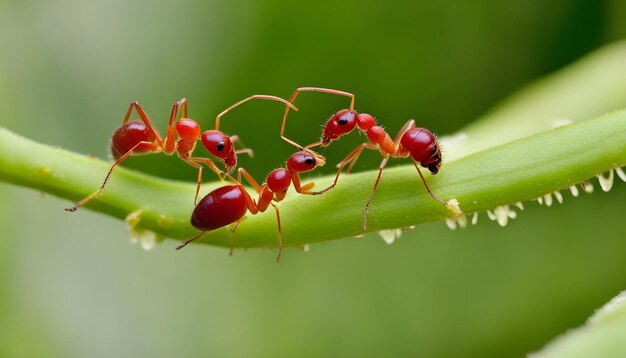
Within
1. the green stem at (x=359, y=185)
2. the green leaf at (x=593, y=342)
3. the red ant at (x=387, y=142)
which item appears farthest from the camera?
the red ant at (x=387, y=142)

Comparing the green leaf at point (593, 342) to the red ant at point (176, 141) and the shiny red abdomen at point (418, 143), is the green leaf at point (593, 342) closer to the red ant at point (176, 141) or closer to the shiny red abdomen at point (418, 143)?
the shiny red abdomen at point (418, 143)

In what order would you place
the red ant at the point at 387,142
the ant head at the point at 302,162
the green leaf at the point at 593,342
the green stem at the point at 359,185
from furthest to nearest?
1. the ant head at the point at 302,162
2. the red ant at the point at 387,142
3. the green stem at the point at 359,185
4. the green leaf at the point at 593,342

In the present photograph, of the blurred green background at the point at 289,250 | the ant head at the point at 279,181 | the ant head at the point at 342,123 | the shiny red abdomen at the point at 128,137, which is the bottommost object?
the blurred green background at the point at 289,250

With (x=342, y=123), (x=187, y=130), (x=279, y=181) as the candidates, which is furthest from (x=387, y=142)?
(x=187, y=130)

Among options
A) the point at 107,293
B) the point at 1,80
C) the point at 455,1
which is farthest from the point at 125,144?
the point at 455,1

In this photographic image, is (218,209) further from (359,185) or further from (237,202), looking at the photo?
(359,185)

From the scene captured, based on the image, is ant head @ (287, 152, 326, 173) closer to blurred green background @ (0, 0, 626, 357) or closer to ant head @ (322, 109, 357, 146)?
ant head @ (322, 109, 357, 146)

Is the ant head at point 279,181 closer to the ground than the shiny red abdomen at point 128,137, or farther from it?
closer to the ground

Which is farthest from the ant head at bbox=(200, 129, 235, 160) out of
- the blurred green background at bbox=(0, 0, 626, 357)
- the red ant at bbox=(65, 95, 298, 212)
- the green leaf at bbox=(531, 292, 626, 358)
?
the blurred green background at bbox=(0, 0, 626, 357)

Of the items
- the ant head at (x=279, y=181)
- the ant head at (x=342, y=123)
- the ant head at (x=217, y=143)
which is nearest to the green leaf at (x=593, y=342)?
the ant head at (x=279, y=181)
